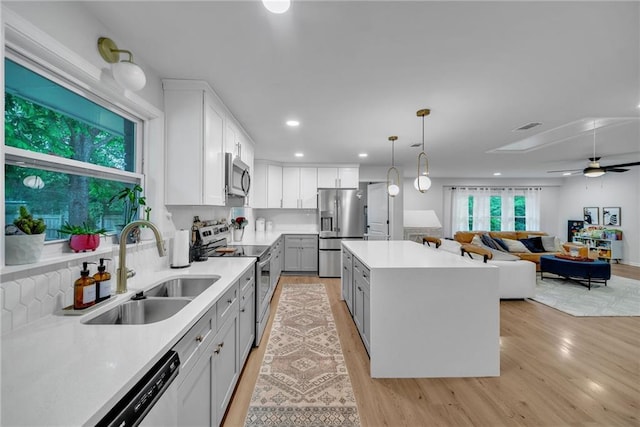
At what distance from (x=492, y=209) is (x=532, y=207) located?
1.21m

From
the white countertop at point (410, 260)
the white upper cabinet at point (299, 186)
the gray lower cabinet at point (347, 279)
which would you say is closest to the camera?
the white countertop at point (410, 260)

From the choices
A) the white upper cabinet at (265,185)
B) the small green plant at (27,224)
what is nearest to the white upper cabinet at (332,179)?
the white upper cabinet at (265,185)

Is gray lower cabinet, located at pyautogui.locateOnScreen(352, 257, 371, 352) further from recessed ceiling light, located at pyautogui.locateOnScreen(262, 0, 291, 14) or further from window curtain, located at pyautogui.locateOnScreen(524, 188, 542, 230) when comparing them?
window curtain, located at pyautogui.locateOnScreen(524, 188, 542, 230)

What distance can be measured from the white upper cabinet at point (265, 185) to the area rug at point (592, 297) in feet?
15.9

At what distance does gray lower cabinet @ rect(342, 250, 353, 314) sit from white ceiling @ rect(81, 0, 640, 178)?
171 cm

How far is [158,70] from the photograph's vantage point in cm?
204

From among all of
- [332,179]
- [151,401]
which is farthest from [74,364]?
[332,179]

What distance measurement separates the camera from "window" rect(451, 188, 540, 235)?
27.3 feet

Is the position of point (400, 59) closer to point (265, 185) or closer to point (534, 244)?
point (265, 185)

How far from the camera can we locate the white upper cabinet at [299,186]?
563 centimetres

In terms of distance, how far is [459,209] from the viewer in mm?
8344

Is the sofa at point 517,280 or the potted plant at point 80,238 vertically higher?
the potted plant at point 80,238

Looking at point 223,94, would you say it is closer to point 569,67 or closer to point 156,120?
point 156,120

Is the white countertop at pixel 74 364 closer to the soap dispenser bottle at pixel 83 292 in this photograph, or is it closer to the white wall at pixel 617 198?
the soap dispenser bottle at pixel 83 292
